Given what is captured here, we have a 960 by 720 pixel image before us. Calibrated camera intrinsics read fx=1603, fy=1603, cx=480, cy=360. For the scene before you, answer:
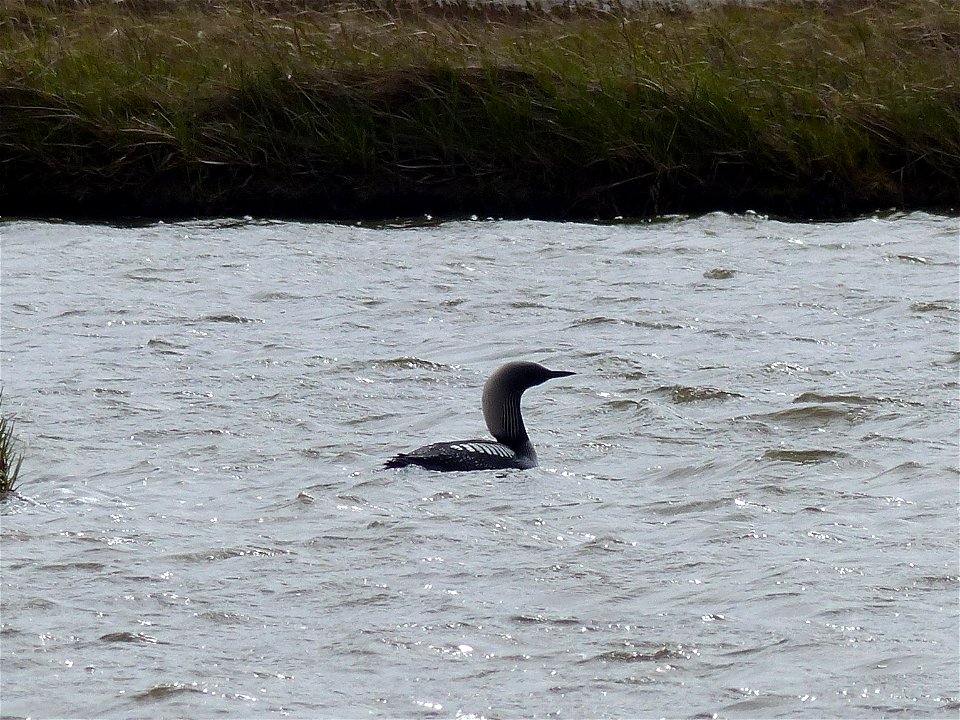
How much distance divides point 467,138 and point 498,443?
20.4 ft

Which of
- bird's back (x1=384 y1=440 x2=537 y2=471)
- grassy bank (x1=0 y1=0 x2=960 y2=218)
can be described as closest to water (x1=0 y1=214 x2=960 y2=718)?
bird's back (x1=384 y1=440 x2=537 y2=471)

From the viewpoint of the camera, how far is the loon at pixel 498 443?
23.7 ft

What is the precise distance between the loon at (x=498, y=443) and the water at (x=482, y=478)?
0.29 feet

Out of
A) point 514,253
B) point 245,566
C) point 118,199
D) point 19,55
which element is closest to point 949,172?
point 514,253

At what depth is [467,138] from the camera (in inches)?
524

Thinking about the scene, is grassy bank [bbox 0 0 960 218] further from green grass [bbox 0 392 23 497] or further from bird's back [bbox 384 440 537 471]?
green grass [bbox 0 392 23 497]

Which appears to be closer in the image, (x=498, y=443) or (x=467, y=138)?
(x=498, y=443)

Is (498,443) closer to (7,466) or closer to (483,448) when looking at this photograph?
(483,448)

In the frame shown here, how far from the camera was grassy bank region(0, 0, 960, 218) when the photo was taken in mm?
13234

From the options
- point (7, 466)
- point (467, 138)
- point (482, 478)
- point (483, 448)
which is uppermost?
point (467, 138)

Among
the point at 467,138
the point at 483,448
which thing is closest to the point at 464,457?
the point at 483,448

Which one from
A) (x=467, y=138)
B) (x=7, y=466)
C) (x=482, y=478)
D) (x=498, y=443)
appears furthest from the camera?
(x=467, y=138)

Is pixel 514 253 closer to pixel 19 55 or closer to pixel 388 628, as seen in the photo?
pixel 19 55

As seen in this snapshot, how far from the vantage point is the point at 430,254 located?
12445 millimetres
